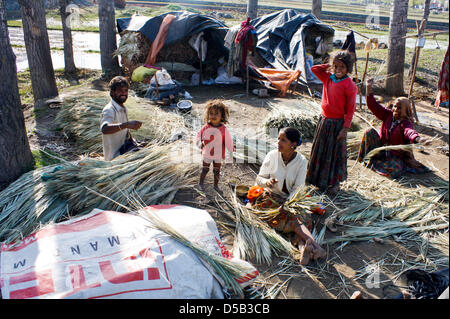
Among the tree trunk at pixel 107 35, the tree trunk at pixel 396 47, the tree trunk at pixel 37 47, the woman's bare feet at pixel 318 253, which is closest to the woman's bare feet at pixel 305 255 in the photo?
the woman's bare feet at pixel 318 253

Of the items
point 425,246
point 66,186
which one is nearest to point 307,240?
point 425,246

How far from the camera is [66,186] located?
302 cm

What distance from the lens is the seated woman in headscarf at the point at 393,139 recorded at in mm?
4016

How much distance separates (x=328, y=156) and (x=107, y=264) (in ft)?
8.19

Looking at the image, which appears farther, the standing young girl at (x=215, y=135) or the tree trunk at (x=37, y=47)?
the tree trunk at (x=37, y=47)

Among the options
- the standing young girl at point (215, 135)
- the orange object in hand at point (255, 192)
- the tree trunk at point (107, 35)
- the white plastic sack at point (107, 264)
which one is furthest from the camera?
the tree trunk at point (107, 35)

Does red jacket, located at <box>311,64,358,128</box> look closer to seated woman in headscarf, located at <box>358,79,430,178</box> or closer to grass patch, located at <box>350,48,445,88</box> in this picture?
seated woman in headscarf, located at <box>358,79,430,178</box>

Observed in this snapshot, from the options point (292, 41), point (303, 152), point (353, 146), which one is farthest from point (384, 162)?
point (292, 41)

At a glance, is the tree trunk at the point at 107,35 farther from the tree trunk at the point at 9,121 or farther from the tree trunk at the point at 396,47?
the tree trunk at the point at 396,47

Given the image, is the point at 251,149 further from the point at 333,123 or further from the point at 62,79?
the point at 62,79

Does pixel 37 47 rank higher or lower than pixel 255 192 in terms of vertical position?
higher

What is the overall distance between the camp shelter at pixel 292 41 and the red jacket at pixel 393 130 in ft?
13.5

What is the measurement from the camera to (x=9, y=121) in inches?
135

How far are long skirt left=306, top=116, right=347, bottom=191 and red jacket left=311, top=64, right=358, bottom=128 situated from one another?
0.29 ft
